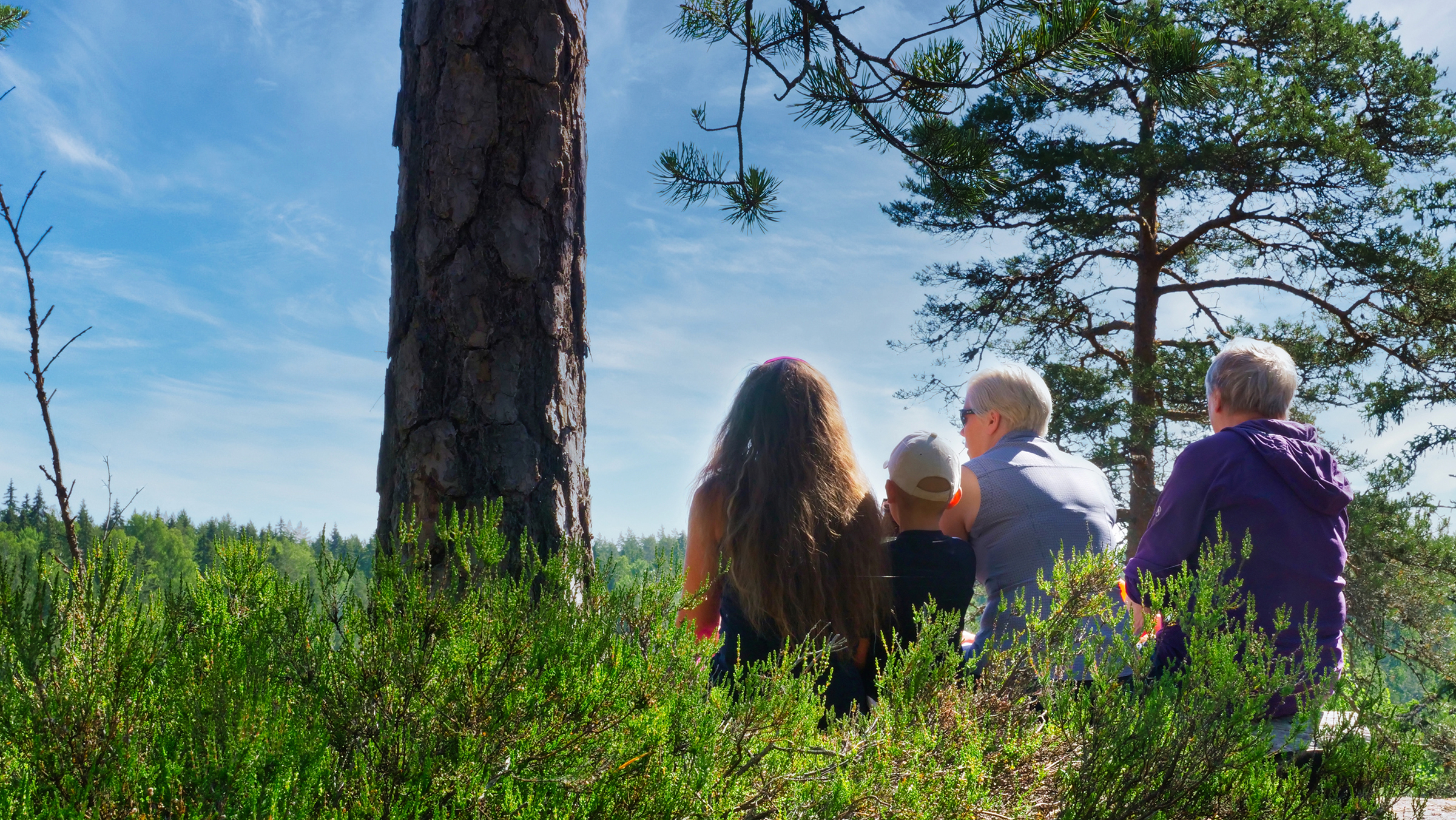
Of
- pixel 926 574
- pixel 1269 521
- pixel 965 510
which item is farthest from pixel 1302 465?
pixel 926 574

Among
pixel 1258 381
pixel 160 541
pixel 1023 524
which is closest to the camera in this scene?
pixel 1258 381

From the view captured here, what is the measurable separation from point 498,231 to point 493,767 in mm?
1455

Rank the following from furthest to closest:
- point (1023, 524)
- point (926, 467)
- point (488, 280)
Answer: point (1023, 524), point (926, 467), point (488, 280)

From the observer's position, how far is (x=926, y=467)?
96.3 inches

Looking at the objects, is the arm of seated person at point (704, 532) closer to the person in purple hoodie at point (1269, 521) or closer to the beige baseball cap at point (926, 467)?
the beige baseball cap at point (926, 467)

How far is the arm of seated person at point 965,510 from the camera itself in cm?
283

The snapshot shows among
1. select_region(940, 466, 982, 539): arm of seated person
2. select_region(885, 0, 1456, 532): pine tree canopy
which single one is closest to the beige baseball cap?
select_region(940, 466, 982, 539): arm of seated person

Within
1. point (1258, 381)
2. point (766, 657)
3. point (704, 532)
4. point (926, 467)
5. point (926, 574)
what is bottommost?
point (766, 657)

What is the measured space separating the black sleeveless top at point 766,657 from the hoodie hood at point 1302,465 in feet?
4.04

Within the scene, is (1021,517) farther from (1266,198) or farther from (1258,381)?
(1266,198)

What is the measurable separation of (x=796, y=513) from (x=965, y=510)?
2.71 ft

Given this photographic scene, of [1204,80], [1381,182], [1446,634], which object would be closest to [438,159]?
[1204,80]

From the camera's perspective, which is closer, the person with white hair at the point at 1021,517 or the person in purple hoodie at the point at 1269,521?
the person in purple hoodie at the point at 1269,521

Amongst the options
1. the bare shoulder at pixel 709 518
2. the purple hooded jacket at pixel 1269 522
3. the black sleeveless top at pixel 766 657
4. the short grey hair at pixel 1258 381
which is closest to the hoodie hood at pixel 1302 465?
the purple hooded jacket at pixel 1269 522
